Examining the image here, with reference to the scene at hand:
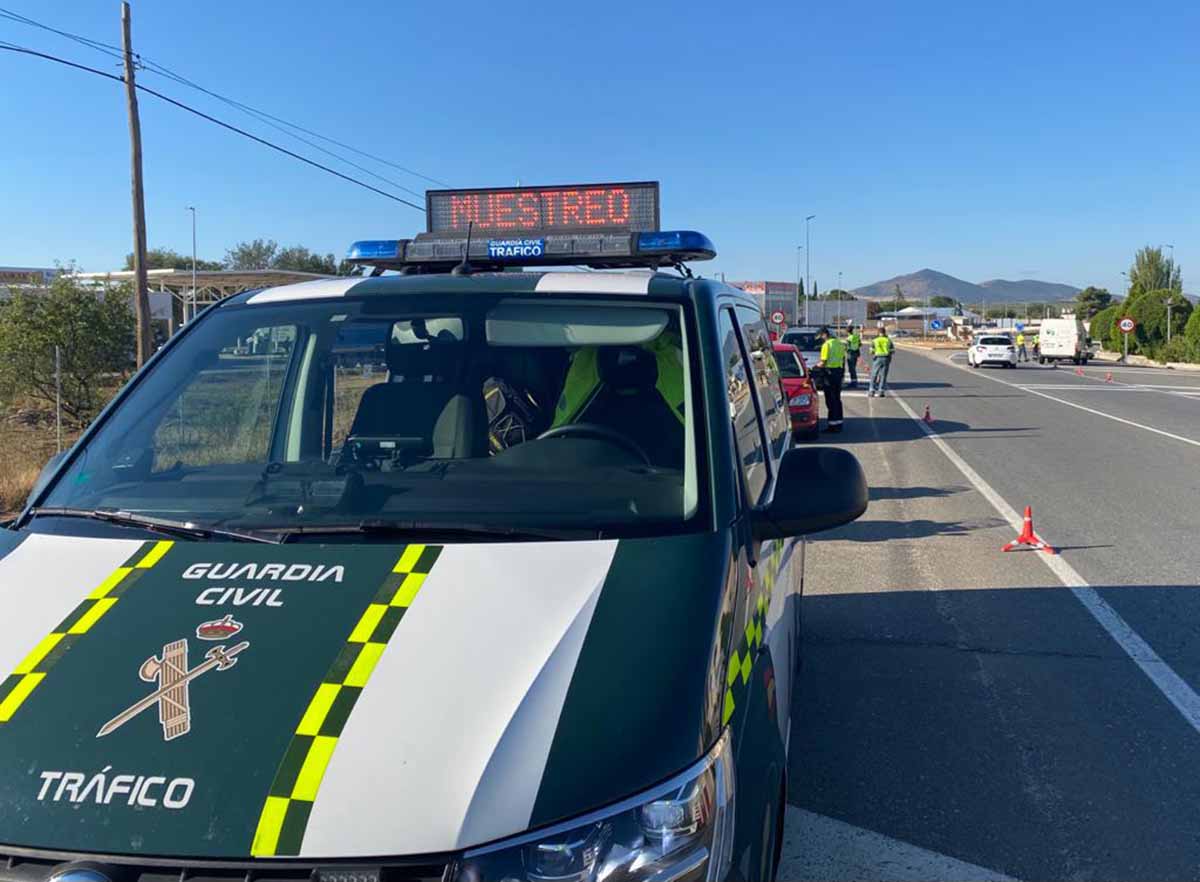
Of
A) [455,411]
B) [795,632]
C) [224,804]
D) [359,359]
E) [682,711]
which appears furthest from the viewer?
[795,632]

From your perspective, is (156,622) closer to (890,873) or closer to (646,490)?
(646,490)

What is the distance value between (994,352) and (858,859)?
4387cm

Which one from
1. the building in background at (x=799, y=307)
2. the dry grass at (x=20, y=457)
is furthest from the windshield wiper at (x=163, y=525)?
the building in background at (x=799, y=307)

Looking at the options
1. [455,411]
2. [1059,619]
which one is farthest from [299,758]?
[1059,619]

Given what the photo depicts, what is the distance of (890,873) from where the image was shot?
354cm

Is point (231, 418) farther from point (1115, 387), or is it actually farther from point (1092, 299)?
point (1092, 299)

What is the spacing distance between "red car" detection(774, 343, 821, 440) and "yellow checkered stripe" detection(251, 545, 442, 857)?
13.5 m

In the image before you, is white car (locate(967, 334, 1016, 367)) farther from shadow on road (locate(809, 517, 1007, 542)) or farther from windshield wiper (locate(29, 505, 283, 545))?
windshield wiper (locate(29, 505, 283, 545))

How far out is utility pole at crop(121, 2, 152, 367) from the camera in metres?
18.8

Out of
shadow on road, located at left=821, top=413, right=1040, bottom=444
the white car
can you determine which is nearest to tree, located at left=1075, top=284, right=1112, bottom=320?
the white car

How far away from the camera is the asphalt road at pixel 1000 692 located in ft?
12.3

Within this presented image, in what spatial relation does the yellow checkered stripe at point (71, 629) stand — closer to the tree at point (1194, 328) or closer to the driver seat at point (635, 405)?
the driver seat at point (635, 405)

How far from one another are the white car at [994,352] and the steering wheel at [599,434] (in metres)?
44.2

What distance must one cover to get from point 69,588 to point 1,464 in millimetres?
12241
